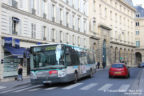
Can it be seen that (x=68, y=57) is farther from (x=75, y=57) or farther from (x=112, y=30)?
(x=112, y=30)

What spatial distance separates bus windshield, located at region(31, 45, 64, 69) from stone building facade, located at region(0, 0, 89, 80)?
742mm

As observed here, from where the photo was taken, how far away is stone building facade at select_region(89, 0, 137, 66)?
53.9m

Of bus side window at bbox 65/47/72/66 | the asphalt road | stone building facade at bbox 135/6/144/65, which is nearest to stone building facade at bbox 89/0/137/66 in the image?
stone building facade at bbox 135/6/144/65

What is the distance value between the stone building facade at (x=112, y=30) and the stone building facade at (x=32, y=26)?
5959mm

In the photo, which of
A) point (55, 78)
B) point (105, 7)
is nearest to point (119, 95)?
point (55, 78)

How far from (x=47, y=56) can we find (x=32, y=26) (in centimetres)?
1357

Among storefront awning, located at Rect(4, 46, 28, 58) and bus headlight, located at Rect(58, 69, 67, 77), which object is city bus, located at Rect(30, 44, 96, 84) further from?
storefront awning, located at Rect(4, 46, 28, 58)

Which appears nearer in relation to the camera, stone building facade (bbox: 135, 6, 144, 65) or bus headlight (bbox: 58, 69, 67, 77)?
bus headlight (bbox: 58, 69, 67, 77)

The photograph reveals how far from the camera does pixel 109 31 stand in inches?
2425

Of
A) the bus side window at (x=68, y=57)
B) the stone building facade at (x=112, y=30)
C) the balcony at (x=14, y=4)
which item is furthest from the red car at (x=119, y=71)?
the stone building facade at (x=112, y=30)

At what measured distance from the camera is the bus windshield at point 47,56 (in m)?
16.7

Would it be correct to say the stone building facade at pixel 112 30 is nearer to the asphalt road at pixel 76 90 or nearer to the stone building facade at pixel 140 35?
the stone building facade at pixel 140 35

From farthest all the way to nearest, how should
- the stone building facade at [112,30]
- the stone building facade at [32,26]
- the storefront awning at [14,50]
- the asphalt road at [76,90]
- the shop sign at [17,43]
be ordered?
the stone building facade at [112,30] < the shop sign at [17,43] < the stone building facade at [32,26] < the storefront awning at [14,50] < the asphalt road at [76,90]

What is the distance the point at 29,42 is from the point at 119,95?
18018 mm
